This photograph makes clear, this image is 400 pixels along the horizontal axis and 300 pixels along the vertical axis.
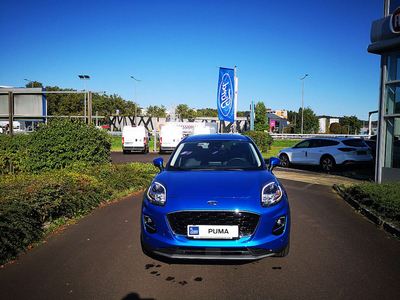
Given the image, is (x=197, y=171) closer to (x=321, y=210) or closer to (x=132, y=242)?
(x=132, y=242)

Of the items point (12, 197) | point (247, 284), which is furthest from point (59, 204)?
point (247, 284)

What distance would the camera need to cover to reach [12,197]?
4.77 m

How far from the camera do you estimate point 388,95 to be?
902 centimetres

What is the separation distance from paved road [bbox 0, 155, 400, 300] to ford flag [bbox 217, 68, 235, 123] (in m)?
19.9

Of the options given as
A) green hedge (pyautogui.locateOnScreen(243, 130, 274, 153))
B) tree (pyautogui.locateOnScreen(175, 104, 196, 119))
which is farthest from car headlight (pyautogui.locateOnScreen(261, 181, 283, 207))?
tree (pyautogui.locateOnScreen(175, 104, 196, 119))

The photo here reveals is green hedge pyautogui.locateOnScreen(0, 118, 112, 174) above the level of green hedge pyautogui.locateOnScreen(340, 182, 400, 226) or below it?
above

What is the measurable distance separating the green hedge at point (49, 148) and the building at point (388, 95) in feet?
27.2

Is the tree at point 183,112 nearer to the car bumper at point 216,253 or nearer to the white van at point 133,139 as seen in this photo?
the white van at point 133,139

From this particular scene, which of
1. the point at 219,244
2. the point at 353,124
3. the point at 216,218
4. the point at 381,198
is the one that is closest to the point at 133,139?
the point at 381,198

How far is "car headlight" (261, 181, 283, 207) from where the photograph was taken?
360cm

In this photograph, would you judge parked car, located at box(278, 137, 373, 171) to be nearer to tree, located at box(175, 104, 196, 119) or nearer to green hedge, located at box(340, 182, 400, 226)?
green hedge, located at box(340, 182, 400, 226)

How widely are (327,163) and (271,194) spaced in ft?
37.3

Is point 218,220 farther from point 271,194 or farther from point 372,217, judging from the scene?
point 372,217

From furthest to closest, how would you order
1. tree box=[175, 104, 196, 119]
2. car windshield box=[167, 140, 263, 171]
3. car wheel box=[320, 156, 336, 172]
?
tree box=[175, 104, 196, 119] → car wheel box=[320, 156, 336, 172] → car windshield box=[167, 140, 263, 171]
